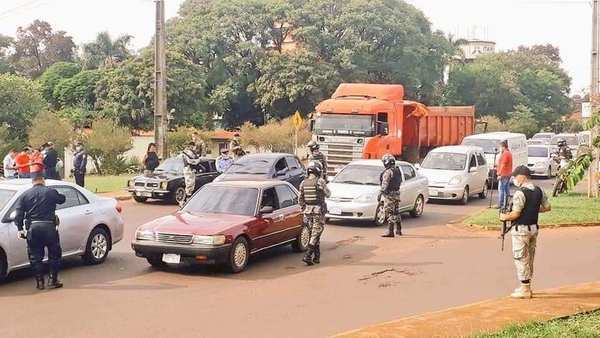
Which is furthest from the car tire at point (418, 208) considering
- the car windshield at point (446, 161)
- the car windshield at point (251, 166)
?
the car windshield at point (446, 161)

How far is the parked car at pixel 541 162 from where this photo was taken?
34188 mm

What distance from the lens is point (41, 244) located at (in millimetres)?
10461

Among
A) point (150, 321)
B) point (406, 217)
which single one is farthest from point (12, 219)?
point (406, 217)

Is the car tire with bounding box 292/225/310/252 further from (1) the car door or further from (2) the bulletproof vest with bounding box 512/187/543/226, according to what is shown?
(2) the bulletproof vest with bounding box 512/187/543/226

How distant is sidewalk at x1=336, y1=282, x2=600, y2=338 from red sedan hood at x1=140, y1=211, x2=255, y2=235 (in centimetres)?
401

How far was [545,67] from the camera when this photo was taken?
88062mm

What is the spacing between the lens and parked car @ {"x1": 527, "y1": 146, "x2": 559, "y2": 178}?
112 feet

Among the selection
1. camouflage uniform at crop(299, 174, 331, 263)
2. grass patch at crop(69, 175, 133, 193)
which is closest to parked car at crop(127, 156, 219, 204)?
grass patch at crop(69, 175, 133, 193)

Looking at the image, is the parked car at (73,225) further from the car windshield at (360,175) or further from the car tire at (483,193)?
the car tire at (483,193)

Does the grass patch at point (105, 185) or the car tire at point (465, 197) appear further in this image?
the grass patch at point (105, 185)

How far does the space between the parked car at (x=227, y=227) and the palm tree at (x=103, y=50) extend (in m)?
53.2

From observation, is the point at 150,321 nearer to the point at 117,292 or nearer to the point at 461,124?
the point at 117,292

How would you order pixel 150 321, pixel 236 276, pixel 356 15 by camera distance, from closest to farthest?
pixel 150 321 < pixel 236 276 < pixel 356 15

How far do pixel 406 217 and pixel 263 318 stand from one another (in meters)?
11.2
